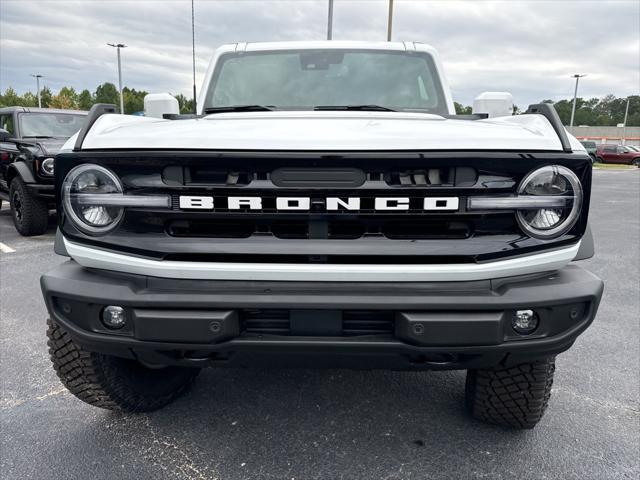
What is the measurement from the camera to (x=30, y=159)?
6645 mm

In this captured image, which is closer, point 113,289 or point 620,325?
point 113,289

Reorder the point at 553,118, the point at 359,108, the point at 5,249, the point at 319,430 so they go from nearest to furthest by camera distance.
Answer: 1. the point at 553,118
2. the point at 319,430
3. the point at 359,108
4. the point at 5,249

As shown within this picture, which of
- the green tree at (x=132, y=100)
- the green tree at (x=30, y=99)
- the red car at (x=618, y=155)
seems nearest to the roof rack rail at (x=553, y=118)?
the red car at (x=618, y=155)

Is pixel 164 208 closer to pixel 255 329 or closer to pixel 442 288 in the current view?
pixel 255 329

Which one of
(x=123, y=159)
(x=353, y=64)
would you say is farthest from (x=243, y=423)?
(x=353, y=64)

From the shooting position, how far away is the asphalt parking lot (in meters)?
2.16

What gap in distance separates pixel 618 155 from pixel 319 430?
130 ft

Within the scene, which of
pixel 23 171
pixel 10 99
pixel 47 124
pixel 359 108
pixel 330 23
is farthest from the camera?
pixel 10 99

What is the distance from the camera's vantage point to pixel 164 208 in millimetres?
1788

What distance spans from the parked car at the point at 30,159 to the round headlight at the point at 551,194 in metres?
6.25

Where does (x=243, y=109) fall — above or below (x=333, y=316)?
above

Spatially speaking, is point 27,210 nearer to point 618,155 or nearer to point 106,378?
point 106,378

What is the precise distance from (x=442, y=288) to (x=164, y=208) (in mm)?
1006

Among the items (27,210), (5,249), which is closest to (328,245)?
(5,249)
